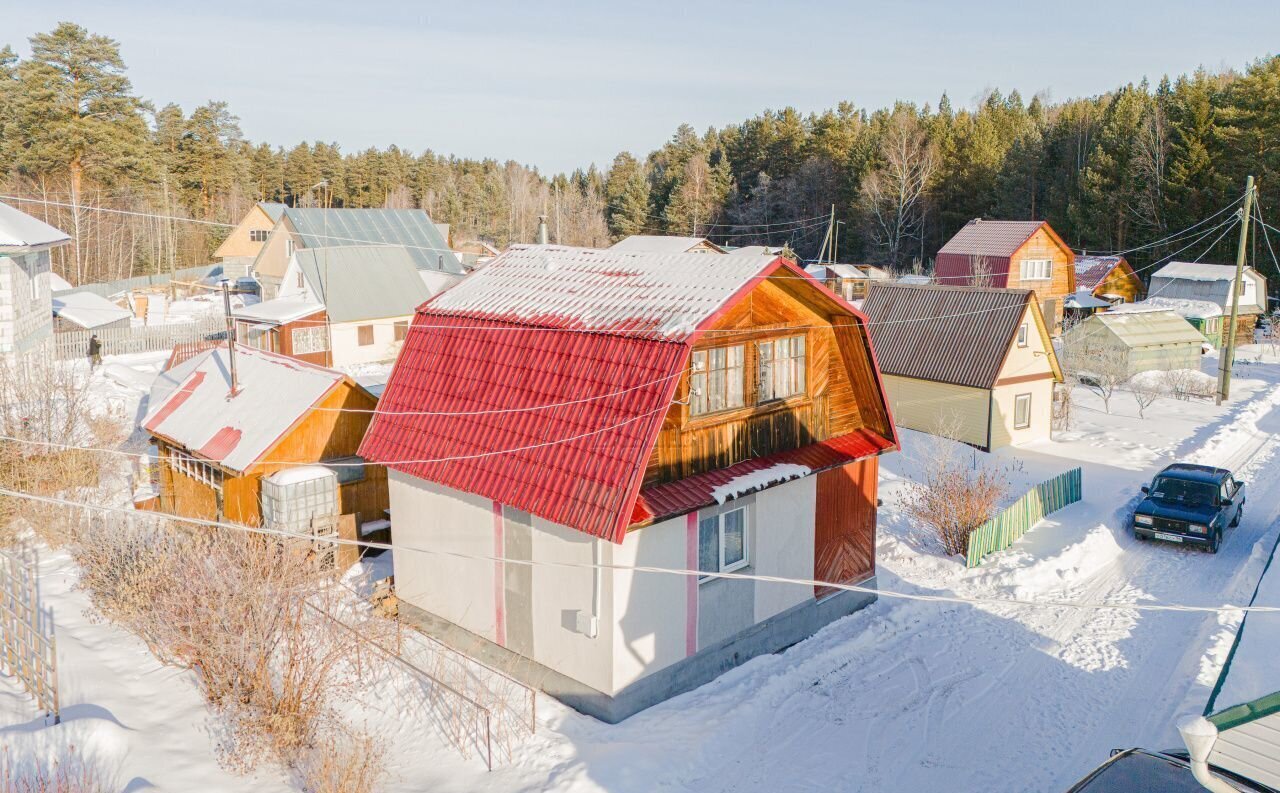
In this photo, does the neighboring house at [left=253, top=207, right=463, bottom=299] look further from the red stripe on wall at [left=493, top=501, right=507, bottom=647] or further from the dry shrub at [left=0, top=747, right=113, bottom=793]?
the dry shrub at [left=0, top=747, right=113, bottom=793]

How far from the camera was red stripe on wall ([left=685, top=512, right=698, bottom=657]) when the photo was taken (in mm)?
12992

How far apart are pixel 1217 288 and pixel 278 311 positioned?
149ft

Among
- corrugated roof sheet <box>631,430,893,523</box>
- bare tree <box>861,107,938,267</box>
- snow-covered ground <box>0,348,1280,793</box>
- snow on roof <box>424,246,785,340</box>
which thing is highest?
bare tree <box>861,107,938,267</box>

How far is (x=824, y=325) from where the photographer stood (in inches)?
596

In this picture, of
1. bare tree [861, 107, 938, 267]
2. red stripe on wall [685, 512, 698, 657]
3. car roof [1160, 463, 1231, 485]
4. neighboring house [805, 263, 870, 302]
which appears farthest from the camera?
bare tree [861, 107, 938, 267]

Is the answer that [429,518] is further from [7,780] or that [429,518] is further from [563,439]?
[7,780]

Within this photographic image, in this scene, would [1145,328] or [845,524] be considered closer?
[845,524]

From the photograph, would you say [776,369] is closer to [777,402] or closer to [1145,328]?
[777,402]

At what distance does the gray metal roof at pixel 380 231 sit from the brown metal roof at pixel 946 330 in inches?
1070

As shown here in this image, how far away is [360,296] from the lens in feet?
126

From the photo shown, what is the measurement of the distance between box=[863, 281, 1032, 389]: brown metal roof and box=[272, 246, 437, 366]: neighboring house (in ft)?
62.3

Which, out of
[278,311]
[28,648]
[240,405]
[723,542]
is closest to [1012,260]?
[278,311]

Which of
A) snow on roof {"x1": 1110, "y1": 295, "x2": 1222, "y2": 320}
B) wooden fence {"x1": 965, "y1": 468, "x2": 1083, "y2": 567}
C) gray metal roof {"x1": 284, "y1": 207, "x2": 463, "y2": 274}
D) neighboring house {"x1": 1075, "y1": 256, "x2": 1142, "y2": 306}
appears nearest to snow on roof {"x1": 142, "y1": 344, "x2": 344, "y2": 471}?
wooden fence {"x1": 965, "y1": 468, "x2": 1083, "y2": 567}

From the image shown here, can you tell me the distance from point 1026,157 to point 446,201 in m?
58.2
